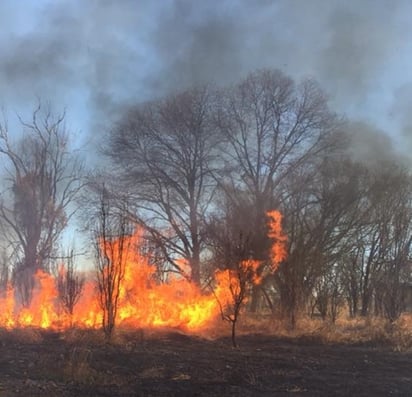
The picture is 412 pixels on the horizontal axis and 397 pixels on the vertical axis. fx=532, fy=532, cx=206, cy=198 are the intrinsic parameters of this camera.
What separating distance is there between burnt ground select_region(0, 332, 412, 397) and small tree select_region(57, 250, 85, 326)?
3.28 meters

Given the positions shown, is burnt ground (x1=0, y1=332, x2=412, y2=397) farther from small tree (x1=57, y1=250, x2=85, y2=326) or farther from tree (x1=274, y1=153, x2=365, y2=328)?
tree (x1=274, y1=153, x2=365, y2=328)

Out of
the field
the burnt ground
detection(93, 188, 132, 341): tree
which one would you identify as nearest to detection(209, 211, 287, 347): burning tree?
the field

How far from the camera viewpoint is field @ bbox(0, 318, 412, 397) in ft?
28.3

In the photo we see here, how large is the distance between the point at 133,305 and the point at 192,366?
435 inches

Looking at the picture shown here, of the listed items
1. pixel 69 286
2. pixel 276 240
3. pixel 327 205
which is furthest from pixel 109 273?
pixel 327 205

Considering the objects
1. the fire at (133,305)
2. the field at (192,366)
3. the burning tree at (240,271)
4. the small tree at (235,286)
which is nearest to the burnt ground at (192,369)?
the field at (192,366)

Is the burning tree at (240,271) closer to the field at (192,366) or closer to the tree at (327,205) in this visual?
the field at (192,366)

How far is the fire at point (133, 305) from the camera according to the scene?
19953 mm

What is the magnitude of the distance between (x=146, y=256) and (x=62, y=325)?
6096mm

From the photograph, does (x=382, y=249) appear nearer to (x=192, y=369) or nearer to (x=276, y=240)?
(x=276, y=240)

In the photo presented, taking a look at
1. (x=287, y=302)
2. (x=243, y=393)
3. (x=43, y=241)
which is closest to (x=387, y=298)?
(x=287, y=302)

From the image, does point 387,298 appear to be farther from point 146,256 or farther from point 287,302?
point 146,256

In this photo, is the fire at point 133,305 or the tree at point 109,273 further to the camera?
the fire at point 133,305

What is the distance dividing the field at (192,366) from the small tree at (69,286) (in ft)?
7.16
